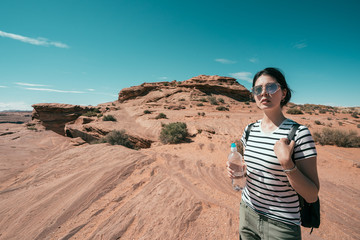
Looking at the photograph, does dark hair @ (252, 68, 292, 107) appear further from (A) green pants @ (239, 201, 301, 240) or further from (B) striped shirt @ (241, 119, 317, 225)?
(A) green pants @ (239, 201, 301, 240)

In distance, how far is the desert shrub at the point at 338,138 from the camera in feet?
24.9

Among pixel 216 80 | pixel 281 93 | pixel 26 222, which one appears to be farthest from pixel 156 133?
pixel 216 80

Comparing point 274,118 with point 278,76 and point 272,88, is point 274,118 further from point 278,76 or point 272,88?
point 278,76

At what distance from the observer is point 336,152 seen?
677cm

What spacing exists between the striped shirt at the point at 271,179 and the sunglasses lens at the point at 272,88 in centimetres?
26

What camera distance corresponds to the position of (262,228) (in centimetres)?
135

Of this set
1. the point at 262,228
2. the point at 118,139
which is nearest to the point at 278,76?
the point at 262,228

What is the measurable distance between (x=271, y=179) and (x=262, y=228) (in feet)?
1.44

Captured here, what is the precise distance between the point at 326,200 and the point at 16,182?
304 inches

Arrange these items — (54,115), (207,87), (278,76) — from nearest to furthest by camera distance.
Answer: (278,76) → (54,115) → (207,87)

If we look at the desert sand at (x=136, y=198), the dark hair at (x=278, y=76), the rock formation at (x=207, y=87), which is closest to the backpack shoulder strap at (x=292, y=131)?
the dark hair at (x=278, y=76)

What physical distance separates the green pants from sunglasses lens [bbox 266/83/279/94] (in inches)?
39.7

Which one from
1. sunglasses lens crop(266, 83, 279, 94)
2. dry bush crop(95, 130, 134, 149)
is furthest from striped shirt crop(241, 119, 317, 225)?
dry bush crop(95, 130, 134, 149)

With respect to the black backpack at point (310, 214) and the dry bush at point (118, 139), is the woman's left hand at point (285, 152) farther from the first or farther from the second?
the dry bush at point (118, 139)
